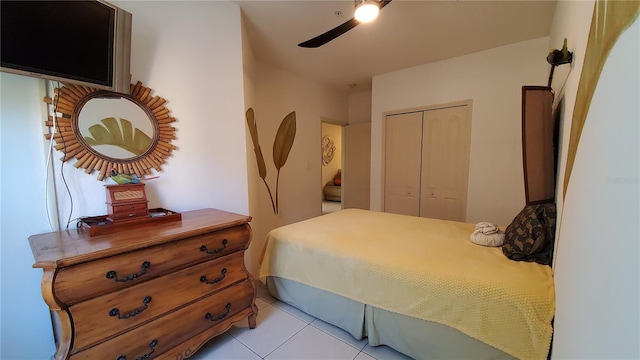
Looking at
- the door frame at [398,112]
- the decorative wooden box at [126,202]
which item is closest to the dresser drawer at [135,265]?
the decorative wooden box at [126,202]

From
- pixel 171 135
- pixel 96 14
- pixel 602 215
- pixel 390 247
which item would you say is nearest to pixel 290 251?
pixel 390 247

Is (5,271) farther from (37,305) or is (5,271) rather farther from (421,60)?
(421,60)

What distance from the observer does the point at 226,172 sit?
2.08m

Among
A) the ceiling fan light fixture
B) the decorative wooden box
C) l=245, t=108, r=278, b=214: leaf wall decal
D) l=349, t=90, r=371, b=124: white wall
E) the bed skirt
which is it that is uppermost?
l=349, t=90, r=371, b=124: white wall

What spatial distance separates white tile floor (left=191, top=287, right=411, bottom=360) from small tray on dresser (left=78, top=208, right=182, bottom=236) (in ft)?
2.94

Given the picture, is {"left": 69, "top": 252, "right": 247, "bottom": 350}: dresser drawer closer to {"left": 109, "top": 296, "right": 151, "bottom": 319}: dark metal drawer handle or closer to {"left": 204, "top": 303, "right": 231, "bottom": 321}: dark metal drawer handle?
{"left": 109, "top": 296, "right": 151, "bottom": 319}: dark metal drawer handle

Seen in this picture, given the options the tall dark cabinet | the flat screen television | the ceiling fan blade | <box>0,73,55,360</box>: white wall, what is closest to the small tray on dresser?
<box>0,73,55,360</box>: white wall

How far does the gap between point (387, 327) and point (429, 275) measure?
48cm

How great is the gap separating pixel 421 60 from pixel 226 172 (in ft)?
9.43

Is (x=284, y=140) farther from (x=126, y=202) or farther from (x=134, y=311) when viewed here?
(x=134, y=311)

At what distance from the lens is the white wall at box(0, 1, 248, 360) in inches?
50.1

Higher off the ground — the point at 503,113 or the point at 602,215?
the point at 503,113

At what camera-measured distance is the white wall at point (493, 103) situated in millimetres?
2695

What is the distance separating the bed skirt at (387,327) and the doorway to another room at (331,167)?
4815 millimetres
